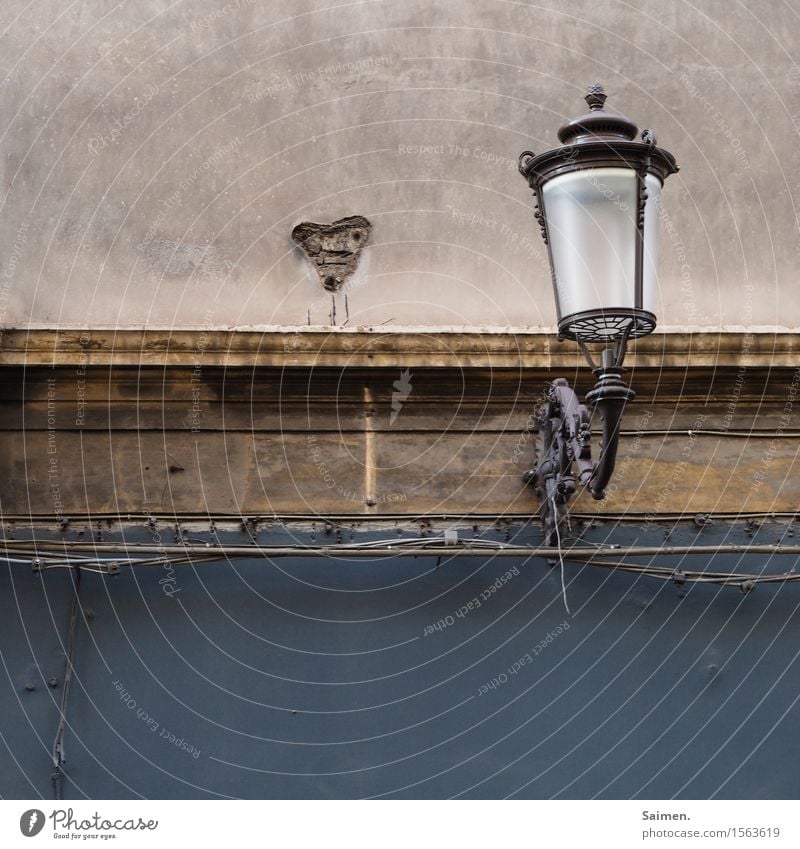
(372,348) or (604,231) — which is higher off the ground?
(372,348)

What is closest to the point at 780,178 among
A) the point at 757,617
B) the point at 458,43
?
the point at 458,43

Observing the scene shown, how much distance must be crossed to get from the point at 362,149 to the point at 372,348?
1003 mm

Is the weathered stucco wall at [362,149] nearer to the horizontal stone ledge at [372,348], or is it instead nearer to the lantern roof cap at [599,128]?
the horizontal stone ledge at [372,348]

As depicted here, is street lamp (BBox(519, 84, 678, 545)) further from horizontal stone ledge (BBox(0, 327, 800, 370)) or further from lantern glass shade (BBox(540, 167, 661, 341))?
horizontal stone ledge (BBox(0, 327, 800, 370))

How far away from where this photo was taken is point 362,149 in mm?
6176

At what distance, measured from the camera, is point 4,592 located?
5.54m

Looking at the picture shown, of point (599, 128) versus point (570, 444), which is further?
point (570, 444)

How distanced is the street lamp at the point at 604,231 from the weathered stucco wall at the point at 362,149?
1.43 m

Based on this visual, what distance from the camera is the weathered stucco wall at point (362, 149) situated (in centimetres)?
603

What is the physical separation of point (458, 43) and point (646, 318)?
232 cm

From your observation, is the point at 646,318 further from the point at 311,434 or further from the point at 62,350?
the point at 62,350
